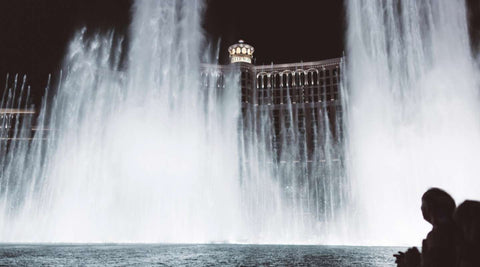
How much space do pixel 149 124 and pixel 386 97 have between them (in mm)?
15711

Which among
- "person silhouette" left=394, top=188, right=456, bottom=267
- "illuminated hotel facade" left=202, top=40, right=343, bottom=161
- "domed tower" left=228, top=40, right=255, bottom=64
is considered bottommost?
"person silhouette" left=394, top=188, right=456, bottom=267

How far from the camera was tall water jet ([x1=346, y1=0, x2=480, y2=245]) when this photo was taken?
65.3 feet

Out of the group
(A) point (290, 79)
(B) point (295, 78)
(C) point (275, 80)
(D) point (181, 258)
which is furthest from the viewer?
(C) point (275, 80)

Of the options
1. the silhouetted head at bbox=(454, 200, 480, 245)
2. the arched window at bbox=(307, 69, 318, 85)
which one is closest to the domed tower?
the arched window at bbox=(307, 69, 318, 85)

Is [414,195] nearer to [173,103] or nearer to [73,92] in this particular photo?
[173,103]

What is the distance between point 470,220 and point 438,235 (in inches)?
10.3

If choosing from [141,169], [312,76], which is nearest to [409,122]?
[141,169]

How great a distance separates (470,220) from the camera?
2312 mm

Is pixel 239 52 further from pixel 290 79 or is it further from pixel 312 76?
pixel 312 76

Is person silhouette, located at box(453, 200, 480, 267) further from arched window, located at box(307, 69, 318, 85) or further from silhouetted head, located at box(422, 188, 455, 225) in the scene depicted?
arched window, located at box(307, 69, 318, 85)

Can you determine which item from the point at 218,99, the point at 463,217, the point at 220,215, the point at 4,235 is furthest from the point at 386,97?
the point at 218,99

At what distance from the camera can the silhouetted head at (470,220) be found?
2.29m

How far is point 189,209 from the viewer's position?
2359 centimetres

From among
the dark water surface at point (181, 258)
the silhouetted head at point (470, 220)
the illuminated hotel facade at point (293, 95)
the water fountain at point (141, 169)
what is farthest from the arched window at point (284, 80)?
the silhouetted head at point (470, 220)
